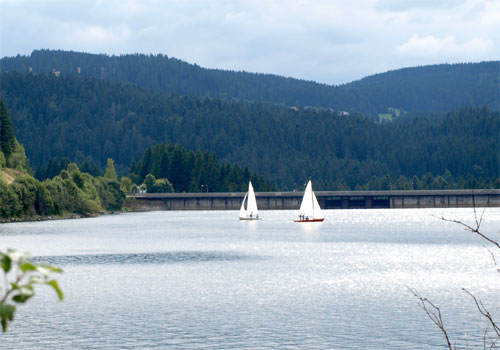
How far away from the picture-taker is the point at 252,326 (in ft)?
146

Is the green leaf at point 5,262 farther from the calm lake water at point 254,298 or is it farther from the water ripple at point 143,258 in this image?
the water ripple at point 143,258

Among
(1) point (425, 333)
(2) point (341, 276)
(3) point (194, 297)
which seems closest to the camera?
(1) point (425, 333)

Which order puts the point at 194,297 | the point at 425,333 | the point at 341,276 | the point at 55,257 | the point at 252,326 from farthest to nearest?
the point at 55,257 < the point at 341,276 < the point at 194,297 < the point at 252,326 < the point at 425,333

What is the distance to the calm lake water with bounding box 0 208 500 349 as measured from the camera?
40812 mm

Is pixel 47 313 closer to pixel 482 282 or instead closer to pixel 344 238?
pixel 482 282

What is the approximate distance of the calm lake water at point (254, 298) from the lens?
40.8 meters

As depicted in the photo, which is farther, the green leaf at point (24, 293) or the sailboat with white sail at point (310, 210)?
the sailboat with white sail at point (310, 210)

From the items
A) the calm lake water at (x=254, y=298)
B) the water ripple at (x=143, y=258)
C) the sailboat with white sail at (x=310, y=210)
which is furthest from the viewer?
the sailboat with white sail at (x=310, y=210)

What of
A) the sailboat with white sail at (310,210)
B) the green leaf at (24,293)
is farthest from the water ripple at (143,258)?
the green leaf at (24,293)

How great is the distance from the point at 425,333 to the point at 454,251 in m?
66.4

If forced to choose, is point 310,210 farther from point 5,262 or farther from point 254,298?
point 5,262

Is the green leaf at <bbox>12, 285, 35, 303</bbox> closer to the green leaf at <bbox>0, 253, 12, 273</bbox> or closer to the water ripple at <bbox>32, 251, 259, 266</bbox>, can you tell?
the green leaf at <bbox>0, 253, 12, 273</bbox>

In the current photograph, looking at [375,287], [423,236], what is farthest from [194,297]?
[423,236]

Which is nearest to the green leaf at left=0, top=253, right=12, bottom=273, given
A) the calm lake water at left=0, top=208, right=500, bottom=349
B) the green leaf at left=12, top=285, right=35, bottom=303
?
the green leaf at left=12, top=285, right=35, bottom=303
